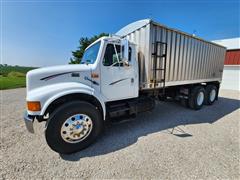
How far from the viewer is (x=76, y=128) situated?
277 cm

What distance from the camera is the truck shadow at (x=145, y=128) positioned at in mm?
2844

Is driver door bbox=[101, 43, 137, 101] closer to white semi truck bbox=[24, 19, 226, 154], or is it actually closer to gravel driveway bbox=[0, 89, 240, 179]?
white semi truck bbox=[24, 19, 226, 154]

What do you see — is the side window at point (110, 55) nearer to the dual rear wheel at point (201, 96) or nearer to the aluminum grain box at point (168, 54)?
the aluminum grain box at point (168, 54)

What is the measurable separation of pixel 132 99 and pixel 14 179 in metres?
2.98

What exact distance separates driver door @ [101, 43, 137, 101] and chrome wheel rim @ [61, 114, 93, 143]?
79 cm

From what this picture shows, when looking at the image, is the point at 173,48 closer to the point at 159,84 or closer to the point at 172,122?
the point at 159,84

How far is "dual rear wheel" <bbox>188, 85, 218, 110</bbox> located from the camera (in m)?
5.45

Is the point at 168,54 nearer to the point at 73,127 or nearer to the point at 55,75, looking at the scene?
the point at 55,75

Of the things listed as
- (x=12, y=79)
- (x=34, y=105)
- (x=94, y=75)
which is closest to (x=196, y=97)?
(x=94, y=75)

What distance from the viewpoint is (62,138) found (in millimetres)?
2641

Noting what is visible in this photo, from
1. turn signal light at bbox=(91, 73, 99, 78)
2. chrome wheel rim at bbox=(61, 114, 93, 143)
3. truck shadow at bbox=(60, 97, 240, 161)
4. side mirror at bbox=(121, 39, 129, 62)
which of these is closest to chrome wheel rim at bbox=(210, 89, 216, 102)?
truck shadow at bbox=(60, 97, 240, 161)

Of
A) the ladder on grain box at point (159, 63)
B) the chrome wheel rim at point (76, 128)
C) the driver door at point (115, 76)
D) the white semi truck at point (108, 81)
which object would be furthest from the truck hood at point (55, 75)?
the ladder on grain box at point (159, 63)

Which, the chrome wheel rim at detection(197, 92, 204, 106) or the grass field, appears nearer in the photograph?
the chrome wheel rim at detection(197, 92, 204, 106)

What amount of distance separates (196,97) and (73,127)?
5.15 m
